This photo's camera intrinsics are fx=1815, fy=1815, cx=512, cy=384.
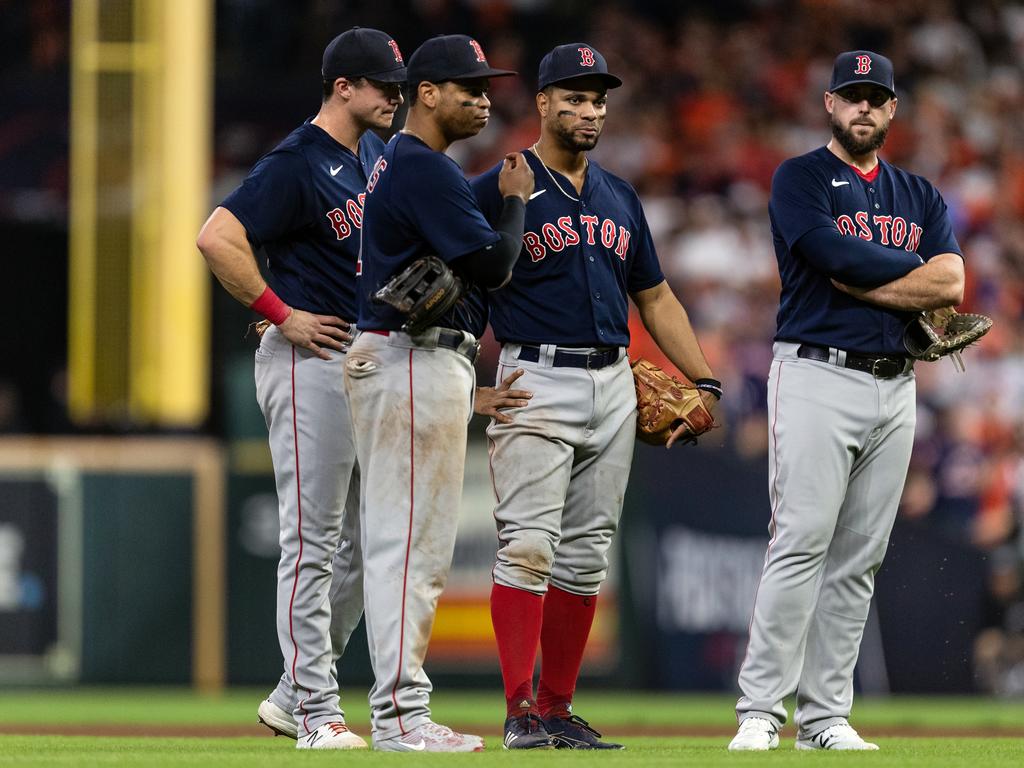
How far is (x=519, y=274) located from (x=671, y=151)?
9391mm

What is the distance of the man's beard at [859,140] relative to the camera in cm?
600

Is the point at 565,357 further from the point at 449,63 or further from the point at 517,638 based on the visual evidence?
the point at 449,63

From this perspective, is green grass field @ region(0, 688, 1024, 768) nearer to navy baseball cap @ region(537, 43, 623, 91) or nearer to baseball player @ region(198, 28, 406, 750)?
baseball player @ region(198, 28, 406, 750)

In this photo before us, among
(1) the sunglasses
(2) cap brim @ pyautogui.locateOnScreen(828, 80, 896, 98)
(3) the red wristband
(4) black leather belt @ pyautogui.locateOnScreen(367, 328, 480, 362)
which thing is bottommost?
(4) black leather belt @ pyautogui.locateOnScreen(367, 328, 480, 362)

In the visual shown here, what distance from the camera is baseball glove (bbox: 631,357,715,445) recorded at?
6.09 meters

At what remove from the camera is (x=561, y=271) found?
19.7 feet

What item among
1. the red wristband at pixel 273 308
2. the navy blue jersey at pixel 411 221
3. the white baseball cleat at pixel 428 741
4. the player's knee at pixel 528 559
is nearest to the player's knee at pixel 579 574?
the player's knee at pixel 528 559

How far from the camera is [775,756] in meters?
5.35

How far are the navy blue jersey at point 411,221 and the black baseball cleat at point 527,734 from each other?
49.4 inches

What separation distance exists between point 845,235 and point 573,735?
1848 mm

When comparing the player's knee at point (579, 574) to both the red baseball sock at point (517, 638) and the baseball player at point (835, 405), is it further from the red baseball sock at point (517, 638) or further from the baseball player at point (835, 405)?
the baseball player at point (835, 405)

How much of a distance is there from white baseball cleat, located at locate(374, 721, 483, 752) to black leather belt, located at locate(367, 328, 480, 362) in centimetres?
113

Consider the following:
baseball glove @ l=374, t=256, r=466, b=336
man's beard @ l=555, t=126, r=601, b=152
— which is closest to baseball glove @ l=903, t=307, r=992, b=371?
man's beard @ l=555, t=126, r=601, b=152

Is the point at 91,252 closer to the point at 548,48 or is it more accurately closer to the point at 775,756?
the point at 548,48
